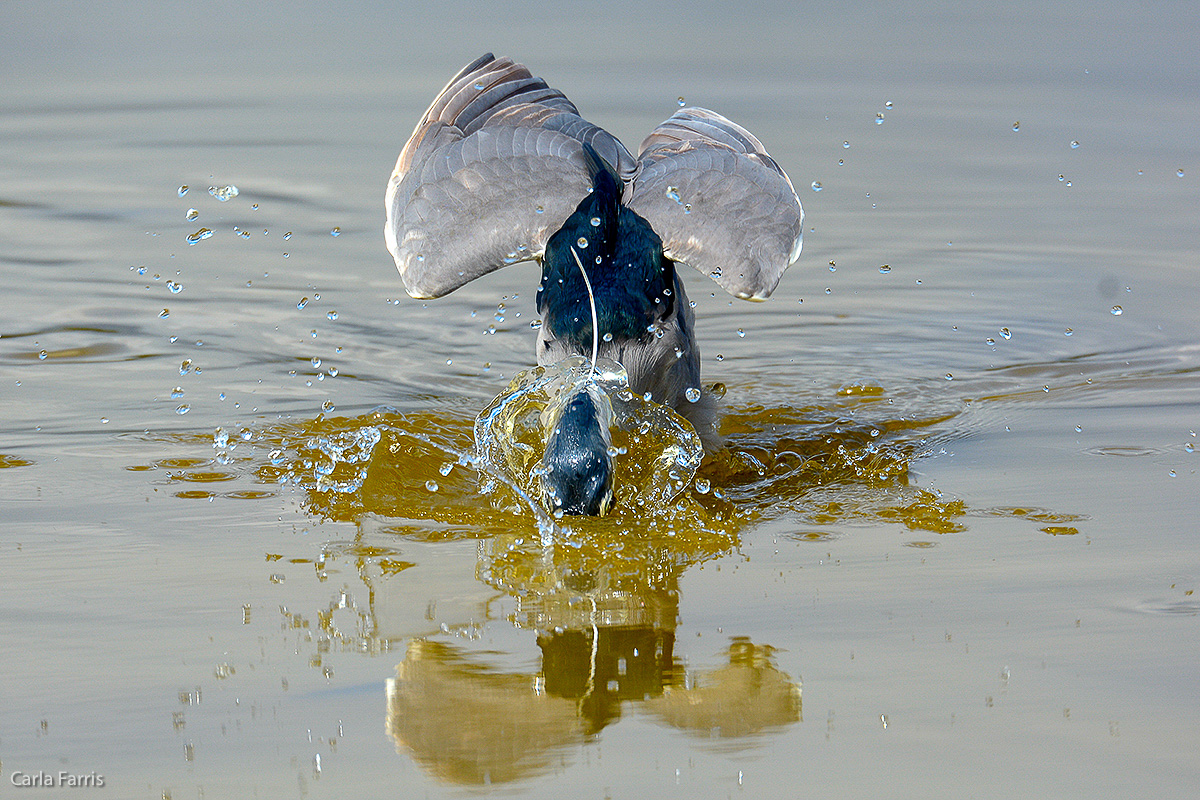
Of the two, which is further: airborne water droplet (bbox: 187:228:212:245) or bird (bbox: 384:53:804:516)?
airborne water droplet (bbox: 187:228:212:245)

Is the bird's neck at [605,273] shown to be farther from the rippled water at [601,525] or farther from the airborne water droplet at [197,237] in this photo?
the airborne water droplet at [197,237]

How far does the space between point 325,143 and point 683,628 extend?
8879 mm

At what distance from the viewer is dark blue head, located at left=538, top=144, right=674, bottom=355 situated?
20.4ft

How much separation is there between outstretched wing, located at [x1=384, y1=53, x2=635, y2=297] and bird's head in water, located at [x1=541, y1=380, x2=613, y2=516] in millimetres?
1331

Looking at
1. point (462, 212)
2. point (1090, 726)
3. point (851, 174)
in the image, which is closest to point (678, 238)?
point (462, 212)

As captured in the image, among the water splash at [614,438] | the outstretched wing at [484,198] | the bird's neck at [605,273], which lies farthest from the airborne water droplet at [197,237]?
the water splash at [614,438]

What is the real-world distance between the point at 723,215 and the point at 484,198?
3.60 feet

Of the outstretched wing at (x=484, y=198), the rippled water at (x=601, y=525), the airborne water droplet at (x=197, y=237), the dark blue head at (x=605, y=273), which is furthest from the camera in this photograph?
the airborne water droplet at (x=197, y=237)

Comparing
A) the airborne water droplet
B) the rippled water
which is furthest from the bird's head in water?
the airborne water droplet

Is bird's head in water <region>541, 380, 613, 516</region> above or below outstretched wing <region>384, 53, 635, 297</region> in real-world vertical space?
below

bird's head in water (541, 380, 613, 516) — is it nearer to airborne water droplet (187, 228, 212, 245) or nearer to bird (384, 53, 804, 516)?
bird (384, 53, 804, 516)

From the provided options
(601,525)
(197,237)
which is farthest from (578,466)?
(197,237)

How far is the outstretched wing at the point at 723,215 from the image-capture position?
629 centimetres

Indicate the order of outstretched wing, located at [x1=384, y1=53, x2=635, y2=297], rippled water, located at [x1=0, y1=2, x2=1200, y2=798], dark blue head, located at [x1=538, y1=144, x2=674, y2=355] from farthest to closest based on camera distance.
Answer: outstretched wing, located at [x1=384, y1=53, x2=635, y2=297] < dark blue head, located at [x1=538, y1=144, x2=674, y2=355] < rippled water, located at [x1=0, y1=2, x2=1200, y2=798]
